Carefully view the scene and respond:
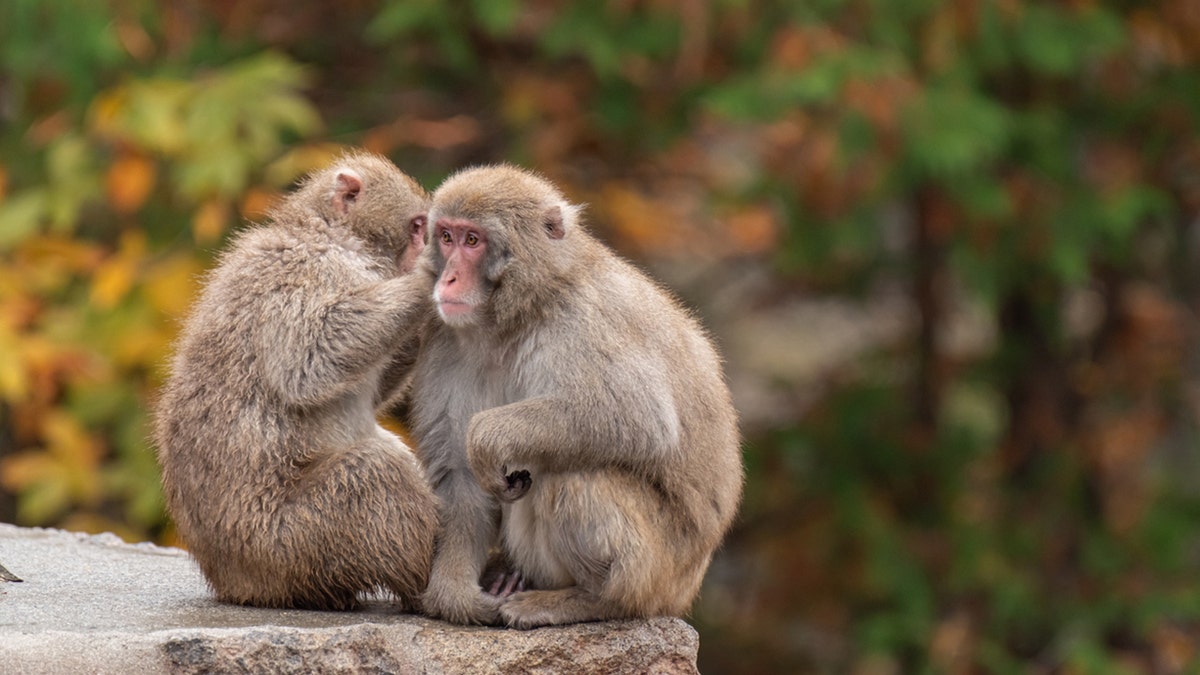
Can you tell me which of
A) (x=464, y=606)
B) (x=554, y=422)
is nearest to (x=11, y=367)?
(x=464, y=606)

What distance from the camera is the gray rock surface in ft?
16.6

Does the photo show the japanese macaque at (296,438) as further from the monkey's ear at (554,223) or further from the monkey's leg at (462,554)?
the monkey's ear at (554,223)

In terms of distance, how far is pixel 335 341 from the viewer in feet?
18.5

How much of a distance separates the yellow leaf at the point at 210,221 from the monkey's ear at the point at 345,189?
9.32 ft

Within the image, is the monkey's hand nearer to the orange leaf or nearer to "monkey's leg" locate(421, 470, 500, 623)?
"monkey's leg" locate(421, 470, 500, 623)

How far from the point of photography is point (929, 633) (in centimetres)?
1038

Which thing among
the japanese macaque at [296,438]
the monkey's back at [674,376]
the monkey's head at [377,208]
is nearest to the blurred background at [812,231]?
the monkey's head at [377,208]

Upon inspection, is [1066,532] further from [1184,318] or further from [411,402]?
[411,402]

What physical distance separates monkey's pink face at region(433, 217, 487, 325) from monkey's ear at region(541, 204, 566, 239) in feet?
0.77

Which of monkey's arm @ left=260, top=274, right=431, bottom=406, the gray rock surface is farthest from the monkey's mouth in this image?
the gray rock surface

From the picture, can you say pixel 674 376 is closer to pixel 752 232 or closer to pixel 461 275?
pixel 461 275

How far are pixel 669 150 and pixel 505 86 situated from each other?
114 cm

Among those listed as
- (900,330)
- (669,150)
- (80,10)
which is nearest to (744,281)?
(900,330)

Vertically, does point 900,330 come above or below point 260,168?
below
